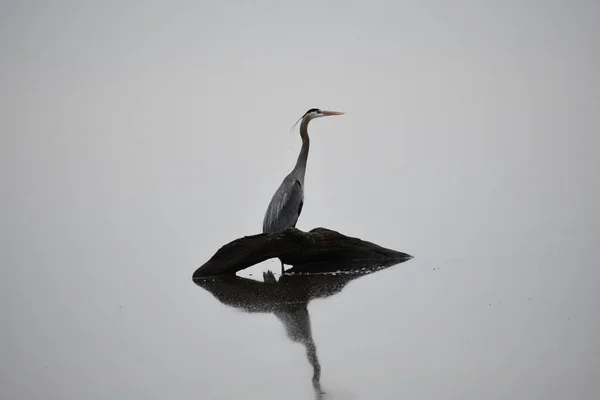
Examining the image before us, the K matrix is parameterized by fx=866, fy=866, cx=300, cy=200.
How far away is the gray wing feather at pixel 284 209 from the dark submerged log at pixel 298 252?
80 cm

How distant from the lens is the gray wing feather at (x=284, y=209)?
338 inches

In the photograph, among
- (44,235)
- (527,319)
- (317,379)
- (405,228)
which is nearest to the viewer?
(317,379)

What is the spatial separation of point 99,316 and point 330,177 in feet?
34.6

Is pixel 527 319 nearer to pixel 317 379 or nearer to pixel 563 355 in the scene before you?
pixel 563 355

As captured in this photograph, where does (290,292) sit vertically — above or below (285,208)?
below

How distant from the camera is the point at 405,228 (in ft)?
34.9

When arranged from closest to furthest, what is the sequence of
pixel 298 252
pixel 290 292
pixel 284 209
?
pixel 290 292
pixel 298 252
pixel 284 209

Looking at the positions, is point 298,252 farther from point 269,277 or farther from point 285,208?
point 285,208

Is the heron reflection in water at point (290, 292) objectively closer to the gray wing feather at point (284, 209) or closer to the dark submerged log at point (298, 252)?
the dark submerged log at point (298, 252)

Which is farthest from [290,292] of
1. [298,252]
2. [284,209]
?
[284,209]

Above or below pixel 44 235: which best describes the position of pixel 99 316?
below

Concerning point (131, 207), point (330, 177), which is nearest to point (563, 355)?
point (131, 207)

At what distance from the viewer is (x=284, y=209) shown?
8.61 metres

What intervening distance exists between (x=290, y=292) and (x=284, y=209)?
187 centimetres
